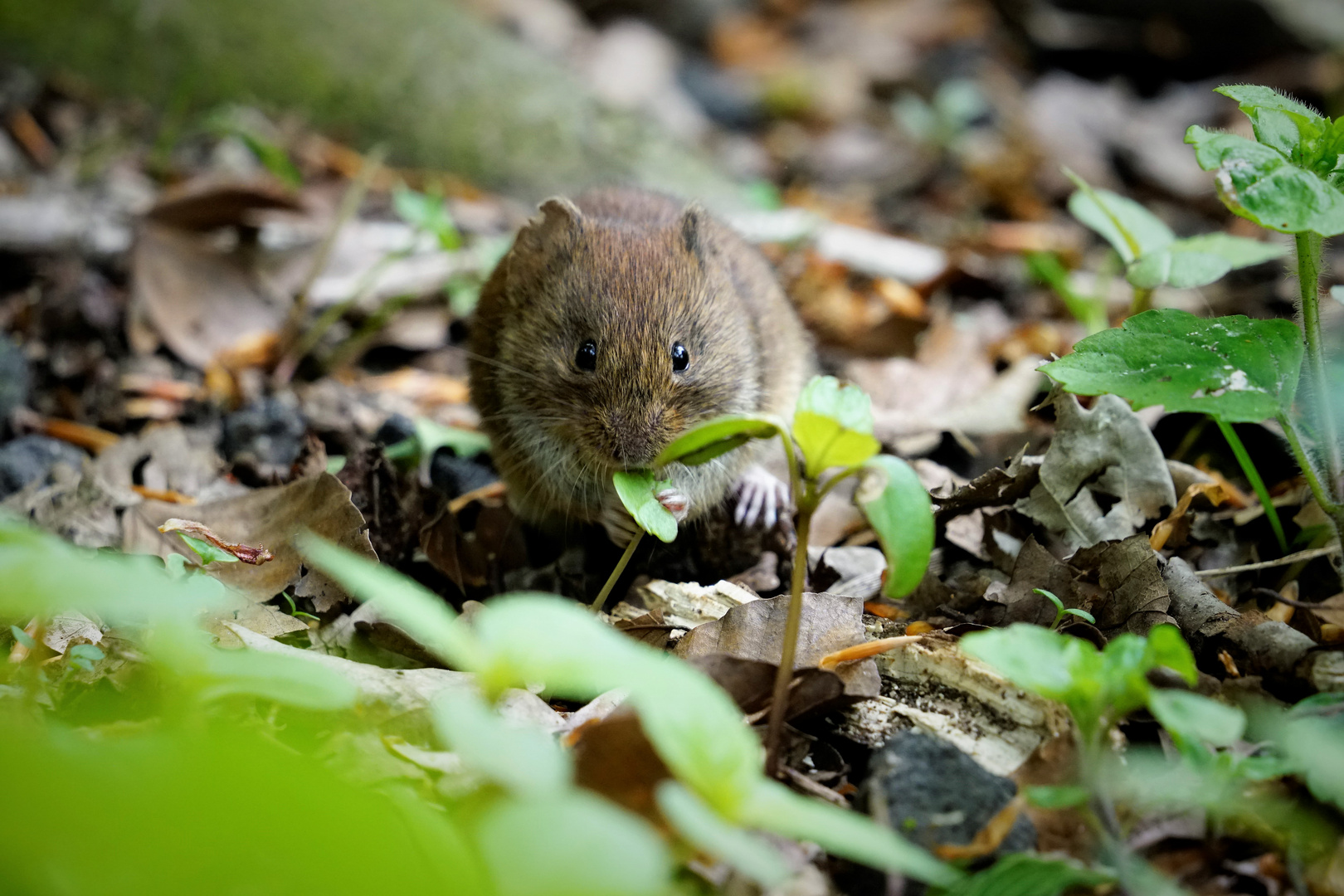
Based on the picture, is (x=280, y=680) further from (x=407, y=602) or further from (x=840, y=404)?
(x=840, y=404)

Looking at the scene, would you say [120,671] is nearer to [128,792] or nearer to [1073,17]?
[128,792]

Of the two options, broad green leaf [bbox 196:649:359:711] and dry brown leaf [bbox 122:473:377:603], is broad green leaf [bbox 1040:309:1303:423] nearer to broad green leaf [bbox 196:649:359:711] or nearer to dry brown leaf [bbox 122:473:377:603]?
broad green leaf [bbox 196:649:359:711]

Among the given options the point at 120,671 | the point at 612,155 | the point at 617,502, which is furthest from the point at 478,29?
the point at 120,671

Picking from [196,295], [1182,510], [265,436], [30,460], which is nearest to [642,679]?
A: [1182,510]

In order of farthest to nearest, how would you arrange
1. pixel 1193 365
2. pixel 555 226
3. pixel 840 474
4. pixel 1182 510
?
pixel 555 226 < pixel 1182 510 < pixel 1193 365 < pixel 840 474

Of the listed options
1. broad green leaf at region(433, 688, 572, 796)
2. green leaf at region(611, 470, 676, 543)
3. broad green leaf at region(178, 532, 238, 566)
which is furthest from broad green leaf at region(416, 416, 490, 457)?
broad green leaf at region(433, 688, 572, 796)
